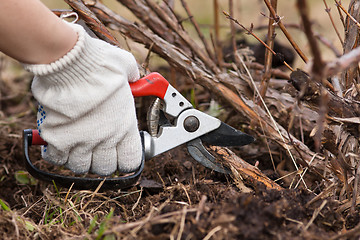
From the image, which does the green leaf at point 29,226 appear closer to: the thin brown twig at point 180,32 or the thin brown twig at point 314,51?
the thin brown twig at point 314,51

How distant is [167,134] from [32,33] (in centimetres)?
62

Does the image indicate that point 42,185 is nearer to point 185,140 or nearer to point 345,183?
point 185,140

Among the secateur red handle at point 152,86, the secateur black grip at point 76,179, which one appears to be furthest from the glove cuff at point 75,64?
the secateur black grip at point 76,179

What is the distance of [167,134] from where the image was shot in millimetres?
1618

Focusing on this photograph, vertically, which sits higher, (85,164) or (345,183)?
(345,183)

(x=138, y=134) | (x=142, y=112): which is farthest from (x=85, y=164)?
(x=142, y=112)

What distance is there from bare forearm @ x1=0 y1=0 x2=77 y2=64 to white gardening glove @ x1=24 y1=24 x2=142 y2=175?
31 millimetres

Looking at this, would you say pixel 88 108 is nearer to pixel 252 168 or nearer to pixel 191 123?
pixel 191 123

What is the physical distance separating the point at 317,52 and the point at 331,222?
0.65m

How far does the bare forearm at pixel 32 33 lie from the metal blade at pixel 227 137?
631 mm

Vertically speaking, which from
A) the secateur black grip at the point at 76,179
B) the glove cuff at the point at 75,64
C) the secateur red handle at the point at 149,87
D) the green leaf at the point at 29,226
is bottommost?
the green leaf at the point at 29,226

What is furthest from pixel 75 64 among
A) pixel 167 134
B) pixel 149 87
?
pixel 167 134

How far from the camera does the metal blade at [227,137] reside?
5.36 feet

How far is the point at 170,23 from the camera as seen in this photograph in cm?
220
